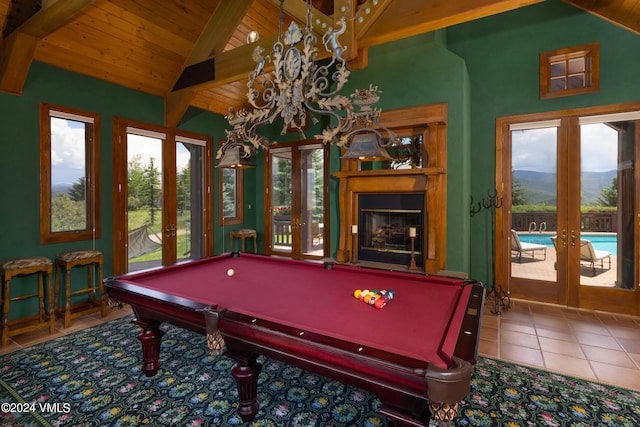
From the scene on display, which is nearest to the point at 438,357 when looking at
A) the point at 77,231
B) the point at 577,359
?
the point at 577,359

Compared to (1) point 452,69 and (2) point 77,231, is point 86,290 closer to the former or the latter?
(2) point 77,231

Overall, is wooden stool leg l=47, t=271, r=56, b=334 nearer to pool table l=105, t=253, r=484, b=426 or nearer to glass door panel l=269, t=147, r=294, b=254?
pool table l=105, t=253, r=484, b=426

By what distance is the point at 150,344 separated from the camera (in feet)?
7.80

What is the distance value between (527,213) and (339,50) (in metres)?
3.78

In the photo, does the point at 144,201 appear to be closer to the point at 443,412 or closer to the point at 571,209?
the point at 443,412

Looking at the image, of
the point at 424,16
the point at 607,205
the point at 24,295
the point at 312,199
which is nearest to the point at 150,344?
the point at 24,295

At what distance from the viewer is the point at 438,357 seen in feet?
4.06

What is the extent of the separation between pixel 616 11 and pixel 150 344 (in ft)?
19.7

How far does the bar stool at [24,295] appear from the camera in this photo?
3.04 meters

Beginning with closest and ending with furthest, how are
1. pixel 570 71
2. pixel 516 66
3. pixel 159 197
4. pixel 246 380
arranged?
pixel 246 380 < pixel 570 71 < pixel 516 66 < pixel 159 197

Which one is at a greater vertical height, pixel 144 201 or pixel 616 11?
pixel 616 11

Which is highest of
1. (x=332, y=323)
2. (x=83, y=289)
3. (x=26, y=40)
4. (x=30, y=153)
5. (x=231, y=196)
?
(x=26, y=40)

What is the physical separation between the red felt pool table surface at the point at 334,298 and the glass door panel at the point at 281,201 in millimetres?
3546

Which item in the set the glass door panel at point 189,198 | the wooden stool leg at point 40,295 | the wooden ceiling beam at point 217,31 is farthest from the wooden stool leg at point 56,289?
the wooden ceiling beam at point 217,31
